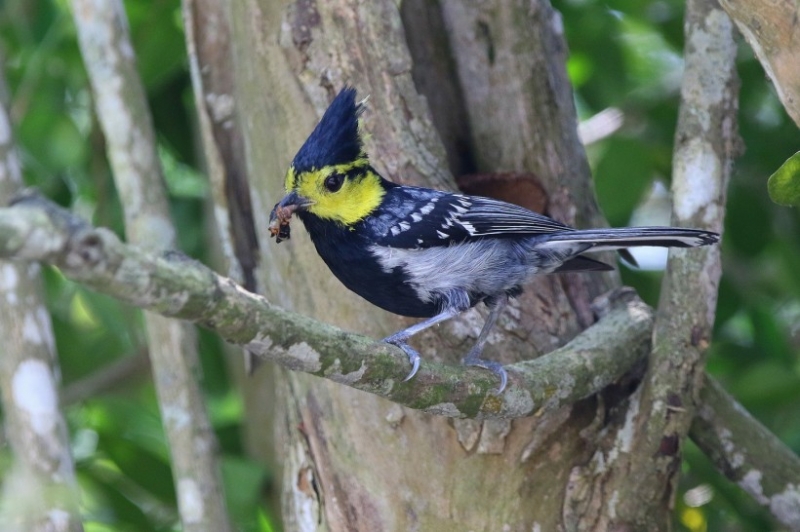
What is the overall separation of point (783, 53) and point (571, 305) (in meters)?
1.27

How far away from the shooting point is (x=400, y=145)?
129 inches

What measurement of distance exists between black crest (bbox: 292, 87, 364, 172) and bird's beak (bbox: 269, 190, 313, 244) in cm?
9

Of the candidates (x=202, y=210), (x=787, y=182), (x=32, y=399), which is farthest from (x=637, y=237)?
(x=202, y=210)

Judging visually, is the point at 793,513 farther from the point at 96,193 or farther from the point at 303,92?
the point at 96,193

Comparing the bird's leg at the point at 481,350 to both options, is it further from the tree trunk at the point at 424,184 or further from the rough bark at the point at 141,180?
the rough bark at the point at 141,180

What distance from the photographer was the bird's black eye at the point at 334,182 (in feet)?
9.84

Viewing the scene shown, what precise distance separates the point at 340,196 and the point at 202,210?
1.69 meters

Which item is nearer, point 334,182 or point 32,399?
point 32,399

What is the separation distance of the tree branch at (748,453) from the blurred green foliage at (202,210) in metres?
0.46

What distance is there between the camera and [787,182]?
7.71 feet

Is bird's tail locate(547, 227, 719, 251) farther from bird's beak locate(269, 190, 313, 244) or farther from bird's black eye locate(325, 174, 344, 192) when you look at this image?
bird's beak locate(269, 190, 313, 244)

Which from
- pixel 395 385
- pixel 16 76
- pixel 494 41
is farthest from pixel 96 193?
pixel 395 385

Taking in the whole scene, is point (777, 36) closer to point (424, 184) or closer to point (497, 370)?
point (497, 370)

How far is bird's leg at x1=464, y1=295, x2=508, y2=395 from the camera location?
2586 millimetres
